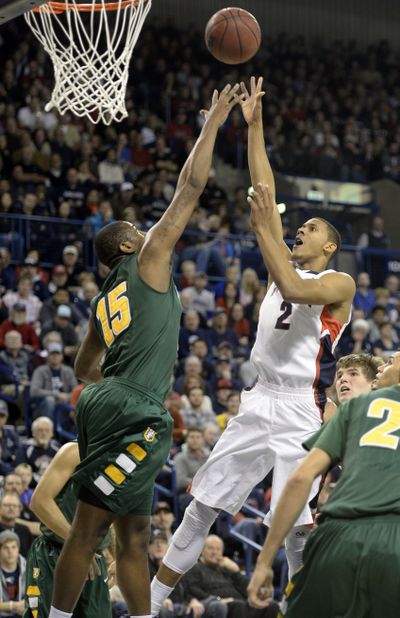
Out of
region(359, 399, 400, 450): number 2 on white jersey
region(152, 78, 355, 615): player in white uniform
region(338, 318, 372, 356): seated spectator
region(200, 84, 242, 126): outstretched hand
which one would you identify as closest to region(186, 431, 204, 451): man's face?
region(338, 318, 372, 356): seated spectator

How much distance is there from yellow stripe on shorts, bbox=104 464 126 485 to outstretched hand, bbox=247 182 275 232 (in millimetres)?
1440

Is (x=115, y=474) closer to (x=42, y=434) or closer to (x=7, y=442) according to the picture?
(x=42, y=434)

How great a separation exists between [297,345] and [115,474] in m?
1.45

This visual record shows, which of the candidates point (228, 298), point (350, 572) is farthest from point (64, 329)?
point (350, 572)

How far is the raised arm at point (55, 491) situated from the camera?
5.70 meters

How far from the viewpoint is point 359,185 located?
74.1 feet

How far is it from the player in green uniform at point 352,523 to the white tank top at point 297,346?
166 cm

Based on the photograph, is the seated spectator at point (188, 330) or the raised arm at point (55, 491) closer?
the raised arm at point (55, 491)

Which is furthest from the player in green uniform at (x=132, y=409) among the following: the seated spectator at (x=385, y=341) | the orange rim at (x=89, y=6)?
the seated spectator at (x=385, y=341)

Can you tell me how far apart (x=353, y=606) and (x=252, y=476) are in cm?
191

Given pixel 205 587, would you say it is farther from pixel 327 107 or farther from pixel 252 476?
pixel 327 107

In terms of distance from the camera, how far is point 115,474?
526 cm

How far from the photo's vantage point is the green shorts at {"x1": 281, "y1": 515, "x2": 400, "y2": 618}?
416 centimetres

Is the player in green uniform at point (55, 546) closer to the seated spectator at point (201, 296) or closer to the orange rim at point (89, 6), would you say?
the orange rim at point (89, 6)
